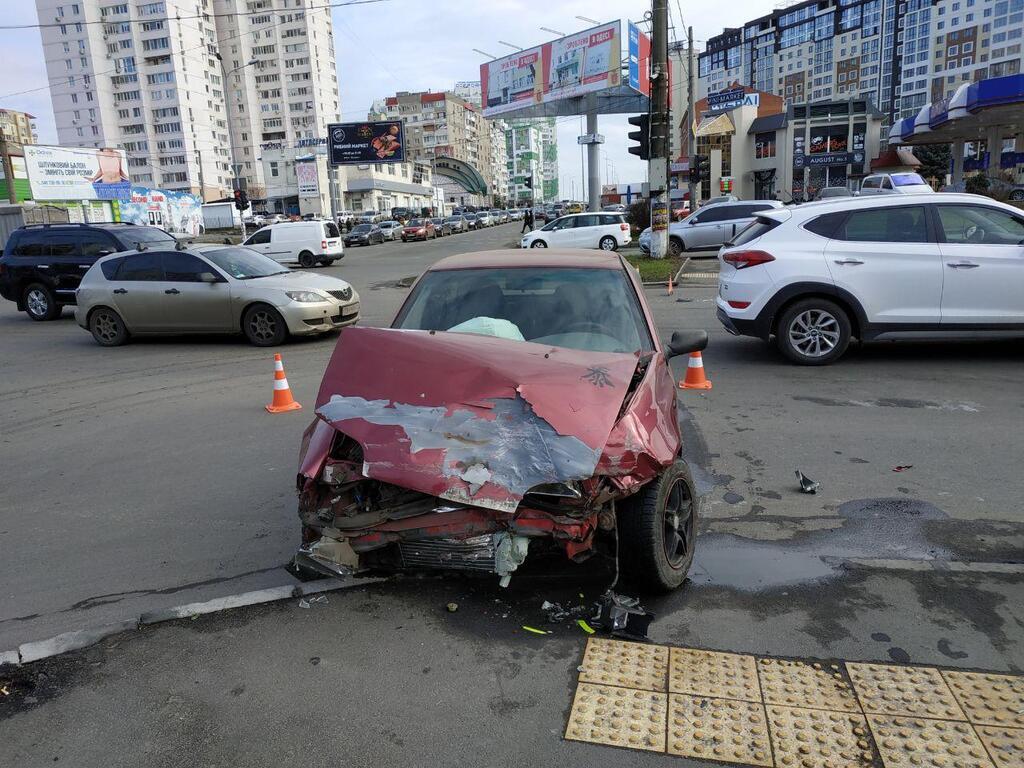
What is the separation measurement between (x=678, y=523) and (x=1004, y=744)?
1.50 meters

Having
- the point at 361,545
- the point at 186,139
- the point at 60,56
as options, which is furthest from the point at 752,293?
the point at 60,56

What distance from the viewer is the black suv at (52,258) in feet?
50.7

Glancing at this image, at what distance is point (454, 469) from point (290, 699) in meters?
1.09

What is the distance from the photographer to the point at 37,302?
15.7 meters

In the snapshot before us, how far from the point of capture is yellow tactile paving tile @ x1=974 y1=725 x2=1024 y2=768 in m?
2.31

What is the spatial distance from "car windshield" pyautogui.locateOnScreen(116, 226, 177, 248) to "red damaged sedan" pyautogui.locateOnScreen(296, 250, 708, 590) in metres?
13.8

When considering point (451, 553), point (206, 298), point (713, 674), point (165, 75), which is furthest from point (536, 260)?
point (165, 75)

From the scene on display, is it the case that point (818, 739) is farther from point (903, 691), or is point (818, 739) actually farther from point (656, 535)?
point (656, 535)

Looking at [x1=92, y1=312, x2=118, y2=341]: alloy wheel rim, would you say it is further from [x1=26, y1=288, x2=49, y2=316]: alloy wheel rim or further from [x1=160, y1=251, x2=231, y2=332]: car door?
[x1=26, y1=288, x2=49, y2=316]: alloy wheel rim

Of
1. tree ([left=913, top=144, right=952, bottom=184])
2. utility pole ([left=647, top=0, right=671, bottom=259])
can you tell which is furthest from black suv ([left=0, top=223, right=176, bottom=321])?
tree ([left=913, top=144, right=952, bottom=184])

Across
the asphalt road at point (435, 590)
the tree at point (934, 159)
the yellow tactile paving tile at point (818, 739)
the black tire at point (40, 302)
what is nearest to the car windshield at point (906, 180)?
the asphalt road at point (435, 590)

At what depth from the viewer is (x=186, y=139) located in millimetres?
113938

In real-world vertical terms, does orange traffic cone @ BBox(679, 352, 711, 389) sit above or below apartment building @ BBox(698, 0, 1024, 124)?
below

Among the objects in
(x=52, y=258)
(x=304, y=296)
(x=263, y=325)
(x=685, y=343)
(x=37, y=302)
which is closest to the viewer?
(x=685, y=343)
